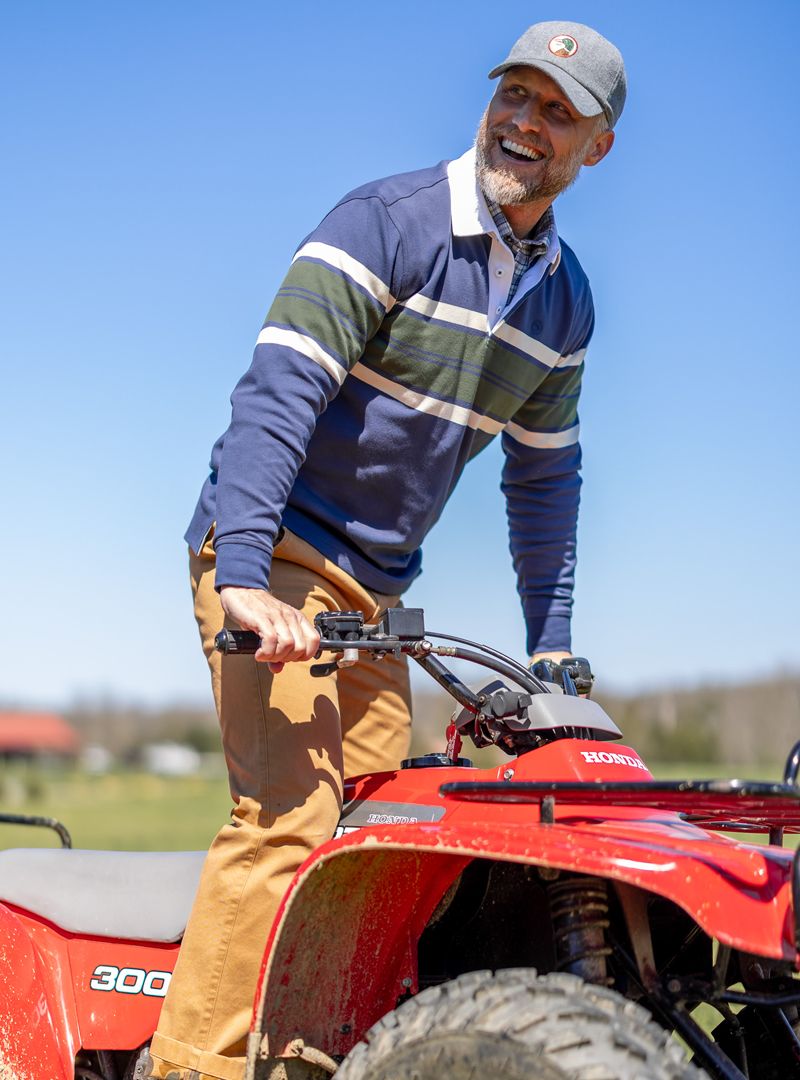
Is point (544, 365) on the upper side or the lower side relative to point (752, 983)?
upper

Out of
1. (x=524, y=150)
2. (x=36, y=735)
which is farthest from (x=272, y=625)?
(x=36, y=735)

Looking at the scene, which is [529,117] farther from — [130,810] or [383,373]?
[130,810]

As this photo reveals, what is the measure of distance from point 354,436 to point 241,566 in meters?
0.65

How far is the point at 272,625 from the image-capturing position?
2.39 meters

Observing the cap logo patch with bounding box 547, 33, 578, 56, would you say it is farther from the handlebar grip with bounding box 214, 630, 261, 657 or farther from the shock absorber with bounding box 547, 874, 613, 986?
the shock absorber with bounding box 547, 874, 613, 986

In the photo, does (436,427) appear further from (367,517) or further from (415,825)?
(415,825)

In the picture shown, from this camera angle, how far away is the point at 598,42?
3066 mm

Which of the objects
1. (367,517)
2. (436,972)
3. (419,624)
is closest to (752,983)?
(436,972)

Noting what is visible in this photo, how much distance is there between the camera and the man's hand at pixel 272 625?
7.77ft

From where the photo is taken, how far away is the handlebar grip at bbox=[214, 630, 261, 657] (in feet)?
7.73

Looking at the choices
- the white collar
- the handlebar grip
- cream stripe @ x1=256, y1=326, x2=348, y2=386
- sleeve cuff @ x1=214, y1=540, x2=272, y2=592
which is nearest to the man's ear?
the white collar

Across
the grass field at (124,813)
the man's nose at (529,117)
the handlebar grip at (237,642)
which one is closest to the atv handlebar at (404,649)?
the handlebar grip at (237,642)

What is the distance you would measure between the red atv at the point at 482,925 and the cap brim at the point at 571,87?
4.99 ft

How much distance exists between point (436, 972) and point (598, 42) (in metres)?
2.51
